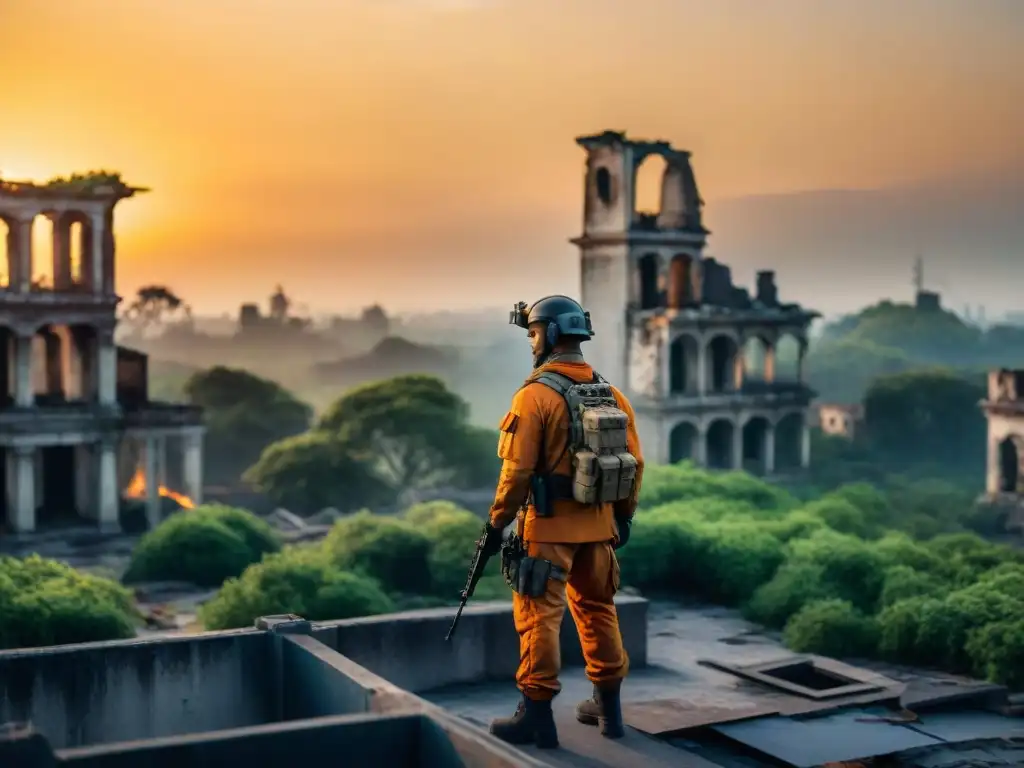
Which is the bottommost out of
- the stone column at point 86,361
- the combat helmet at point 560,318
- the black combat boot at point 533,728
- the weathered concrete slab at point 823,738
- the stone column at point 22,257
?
the weathered concrete slab at point 823,738

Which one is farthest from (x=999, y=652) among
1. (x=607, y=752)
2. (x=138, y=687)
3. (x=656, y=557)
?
(x=138, y=687)

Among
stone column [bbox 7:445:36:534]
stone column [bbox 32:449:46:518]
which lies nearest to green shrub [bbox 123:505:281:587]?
stone column [bbox 7:445:36:534]

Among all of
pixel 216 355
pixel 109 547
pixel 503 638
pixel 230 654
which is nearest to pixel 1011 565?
pixel 503 638

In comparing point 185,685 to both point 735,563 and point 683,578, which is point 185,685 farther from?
point 683,578

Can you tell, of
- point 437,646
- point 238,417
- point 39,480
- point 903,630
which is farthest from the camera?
point 238,417

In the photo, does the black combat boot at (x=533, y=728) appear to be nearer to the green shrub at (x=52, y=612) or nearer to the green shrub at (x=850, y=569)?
the green shrub at (x=52, y=612)

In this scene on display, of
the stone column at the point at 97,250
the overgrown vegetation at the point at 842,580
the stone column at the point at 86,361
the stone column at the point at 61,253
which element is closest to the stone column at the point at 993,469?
the overgrown vegetation at the point at 842,580

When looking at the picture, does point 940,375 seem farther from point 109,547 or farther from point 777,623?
point 777,623
